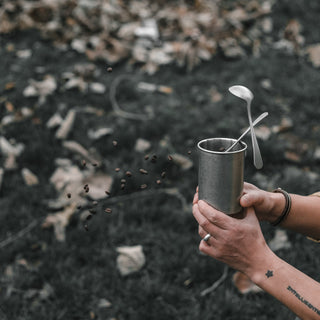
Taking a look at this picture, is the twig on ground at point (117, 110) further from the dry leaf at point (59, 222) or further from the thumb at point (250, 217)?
the thumb at point (250, 217)

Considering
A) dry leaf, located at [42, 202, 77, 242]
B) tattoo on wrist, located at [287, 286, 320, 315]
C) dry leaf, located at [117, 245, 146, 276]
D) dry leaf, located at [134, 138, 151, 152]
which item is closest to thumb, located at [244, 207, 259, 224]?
tattoo on wrist, located at [287, 286, 320, 315]

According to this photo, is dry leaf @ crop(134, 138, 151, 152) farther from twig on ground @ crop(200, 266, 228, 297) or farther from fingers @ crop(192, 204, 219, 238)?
fingers @ crop(192, 204, 219, 238)

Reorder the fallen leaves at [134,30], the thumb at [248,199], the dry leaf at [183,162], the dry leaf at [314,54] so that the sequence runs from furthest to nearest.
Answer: the dry leaf at [314,54]
the fallen leaves at [134,30]
the dry leaf at [183,162]
the thumb at [248,199]

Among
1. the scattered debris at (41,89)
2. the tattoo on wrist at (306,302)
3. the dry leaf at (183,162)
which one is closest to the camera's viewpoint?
the tattoo on wrist at (306,302)

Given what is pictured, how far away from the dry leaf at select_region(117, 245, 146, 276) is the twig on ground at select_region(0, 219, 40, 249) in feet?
1.92

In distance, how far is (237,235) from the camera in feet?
3.95

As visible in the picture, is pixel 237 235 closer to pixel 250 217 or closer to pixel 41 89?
pixel 250 217

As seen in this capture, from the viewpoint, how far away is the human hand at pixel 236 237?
3.96 ft

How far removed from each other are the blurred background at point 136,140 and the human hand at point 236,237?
1.67ft

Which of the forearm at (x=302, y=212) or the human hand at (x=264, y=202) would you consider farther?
the forearm at (x=302, y=212)

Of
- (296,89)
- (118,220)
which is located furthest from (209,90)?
(118,220)

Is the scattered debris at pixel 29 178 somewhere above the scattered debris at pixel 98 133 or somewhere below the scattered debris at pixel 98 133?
below

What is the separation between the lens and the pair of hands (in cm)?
121

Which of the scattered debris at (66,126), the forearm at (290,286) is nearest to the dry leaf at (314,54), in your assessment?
the scattered debris at (66,126)
